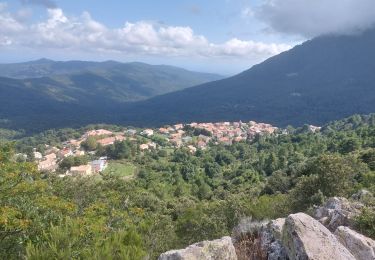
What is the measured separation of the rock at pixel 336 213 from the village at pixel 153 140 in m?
65.3

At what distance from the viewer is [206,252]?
835 cm

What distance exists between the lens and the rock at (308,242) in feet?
26.3

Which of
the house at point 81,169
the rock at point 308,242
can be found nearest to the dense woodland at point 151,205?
the rock at point 308,242

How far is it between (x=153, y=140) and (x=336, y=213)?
107m

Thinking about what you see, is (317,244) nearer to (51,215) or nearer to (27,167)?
(51,215)

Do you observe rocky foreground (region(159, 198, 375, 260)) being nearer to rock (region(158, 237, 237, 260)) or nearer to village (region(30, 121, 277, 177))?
rock (region(158, 237, 237, 260))

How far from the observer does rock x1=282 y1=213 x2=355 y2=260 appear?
8.02 metres

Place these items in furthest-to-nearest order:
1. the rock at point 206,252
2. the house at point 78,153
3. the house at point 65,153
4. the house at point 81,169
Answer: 1. the house at point 65,153
2. the house at point 78,153
3. the house at point 81,169
4. the rock at point 206,252

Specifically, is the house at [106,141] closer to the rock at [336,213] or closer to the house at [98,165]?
the house at [98,165]

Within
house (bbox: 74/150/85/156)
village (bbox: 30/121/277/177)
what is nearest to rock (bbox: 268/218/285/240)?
village (bbox: 30/121/277/177)

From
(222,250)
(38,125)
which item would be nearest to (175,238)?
(222,250)

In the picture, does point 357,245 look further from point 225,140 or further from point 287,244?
point 225,140

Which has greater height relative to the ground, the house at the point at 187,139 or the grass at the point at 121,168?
the grass at the point at 121,168

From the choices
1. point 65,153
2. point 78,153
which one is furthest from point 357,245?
point 65,153
